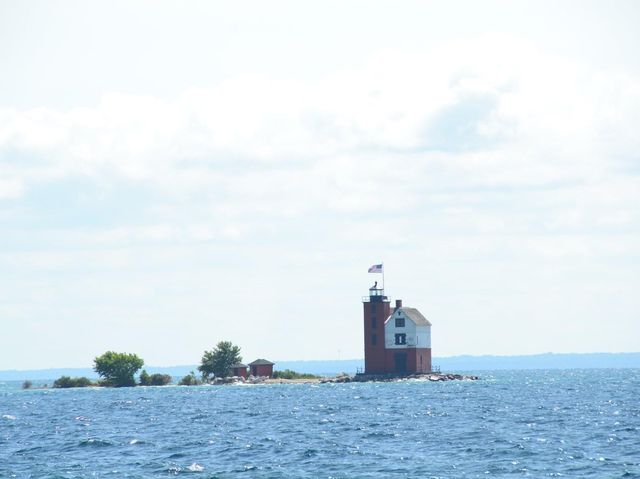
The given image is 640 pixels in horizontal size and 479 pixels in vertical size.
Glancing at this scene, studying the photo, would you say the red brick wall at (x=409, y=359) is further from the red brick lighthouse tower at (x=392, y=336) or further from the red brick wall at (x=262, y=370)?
the red brick wall at (x=262, y=370)

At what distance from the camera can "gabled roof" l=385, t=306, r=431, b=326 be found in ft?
502

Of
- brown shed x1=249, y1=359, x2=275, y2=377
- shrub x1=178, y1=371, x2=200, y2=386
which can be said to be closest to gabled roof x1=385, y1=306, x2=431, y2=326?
brown shed x1=249, y1=359, x2=275, y2=377

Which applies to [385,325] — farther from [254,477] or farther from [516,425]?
[254,477]

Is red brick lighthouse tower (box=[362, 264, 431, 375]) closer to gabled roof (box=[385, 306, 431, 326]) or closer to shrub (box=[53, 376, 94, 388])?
gabled roof (box=[385, 306, 431, 326])

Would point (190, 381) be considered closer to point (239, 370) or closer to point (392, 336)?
point (239, 370)

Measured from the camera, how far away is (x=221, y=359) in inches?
6432

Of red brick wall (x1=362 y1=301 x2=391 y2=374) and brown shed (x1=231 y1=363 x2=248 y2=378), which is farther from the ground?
red brick wall (x1=362 y1=301 x2=391 y2=374)

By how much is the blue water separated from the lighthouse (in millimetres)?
30866

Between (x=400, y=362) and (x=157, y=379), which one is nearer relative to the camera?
(x=400, y=362)

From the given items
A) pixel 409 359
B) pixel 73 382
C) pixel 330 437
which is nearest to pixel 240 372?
pixel 409 359

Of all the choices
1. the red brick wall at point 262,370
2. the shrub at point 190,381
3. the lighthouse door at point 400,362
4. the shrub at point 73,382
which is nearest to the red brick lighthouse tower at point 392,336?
the lighthouse door at point 400,362

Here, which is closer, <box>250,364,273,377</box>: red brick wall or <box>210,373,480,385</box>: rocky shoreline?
<box>210,373,480,385</box>: rocky shoreline

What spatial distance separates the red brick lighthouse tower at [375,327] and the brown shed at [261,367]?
18.9 meters

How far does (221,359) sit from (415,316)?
28.7 metres
